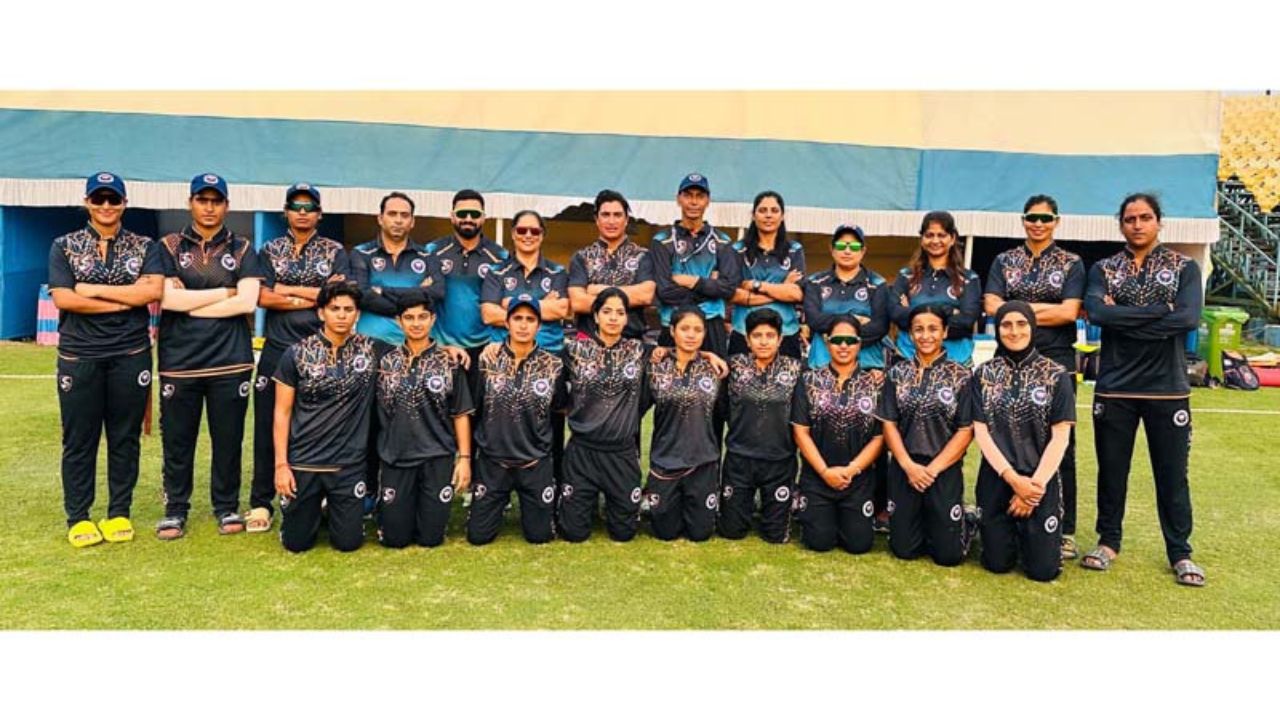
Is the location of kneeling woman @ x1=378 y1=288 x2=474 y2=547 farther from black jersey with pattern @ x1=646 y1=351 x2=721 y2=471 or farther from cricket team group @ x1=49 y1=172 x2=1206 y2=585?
black jersey with pattern @ x1=646 y1=351 x2=721 y2=471

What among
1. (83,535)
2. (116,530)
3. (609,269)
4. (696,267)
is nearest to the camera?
(83,535)

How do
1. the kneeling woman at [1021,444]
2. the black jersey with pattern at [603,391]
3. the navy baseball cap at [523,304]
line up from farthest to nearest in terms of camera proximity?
the black jersey with pattern at [603,391]
the navy baseball cap at [523,304]
the kneeling woman at [1021,444]

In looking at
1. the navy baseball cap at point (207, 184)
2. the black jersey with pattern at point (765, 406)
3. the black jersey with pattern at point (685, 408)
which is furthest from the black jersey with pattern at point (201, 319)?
the black jersey with pattern at point (765, 406)

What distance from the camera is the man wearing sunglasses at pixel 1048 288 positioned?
15.8ft

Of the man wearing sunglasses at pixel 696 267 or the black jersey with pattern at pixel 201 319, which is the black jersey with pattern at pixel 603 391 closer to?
the man wearing sunglasses at pixel 696 267

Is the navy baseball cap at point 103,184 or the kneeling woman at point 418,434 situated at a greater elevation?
the navy baseball cap at point 103,184

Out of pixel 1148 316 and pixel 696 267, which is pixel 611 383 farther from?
pixel 1148 316

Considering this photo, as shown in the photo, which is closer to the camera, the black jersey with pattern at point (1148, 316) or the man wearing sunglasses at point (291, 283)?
the black jersey with pattern at point (1148, 316)

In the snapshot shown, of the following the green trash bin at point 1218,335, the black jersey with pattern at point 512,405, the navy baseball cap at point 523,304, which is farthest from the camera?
the green trash bin at point 1218,335

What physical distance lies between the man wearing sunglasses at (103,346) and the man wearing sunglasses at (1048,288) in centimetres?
439

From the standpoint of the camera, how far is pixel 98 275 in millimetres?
4641

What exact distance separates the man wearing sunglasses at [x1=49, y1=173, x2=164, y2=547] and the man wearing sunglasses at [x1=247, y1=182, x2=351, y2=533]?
0.55m

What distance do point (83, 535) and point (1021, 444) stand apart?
4.71 m

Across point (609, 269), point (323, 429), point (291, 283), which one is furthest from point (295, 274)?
point (609, 269)
